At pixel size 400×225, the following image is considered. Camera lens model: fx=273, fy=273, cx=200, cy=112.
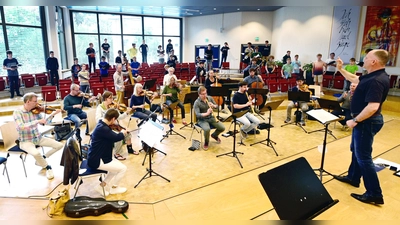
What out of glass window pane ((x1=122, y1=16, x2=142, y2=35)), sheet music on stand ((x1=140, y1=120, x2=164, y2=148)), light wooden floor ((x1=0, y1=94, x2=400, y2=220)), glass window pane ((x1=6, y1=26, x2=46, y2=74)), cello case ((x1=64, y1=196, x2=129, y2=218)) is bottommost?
light wooden floor ((x1=0, y1=94, x2=400, y2=220))

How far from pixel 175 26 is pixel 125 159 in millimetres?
15409

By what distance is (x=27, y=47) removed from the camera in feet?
35.0

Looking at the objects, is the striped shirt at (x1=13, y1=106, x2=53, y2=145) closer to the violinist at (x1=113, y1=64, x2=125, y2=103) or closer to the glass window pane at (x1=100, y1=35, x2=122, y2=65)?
the violinist at (x1=113, y1=64, x2=125, y2=103)

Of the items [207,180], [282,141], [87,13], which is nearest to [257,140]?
[282,141]

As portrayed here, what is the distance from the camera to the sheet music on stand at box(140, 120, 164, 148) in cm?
375

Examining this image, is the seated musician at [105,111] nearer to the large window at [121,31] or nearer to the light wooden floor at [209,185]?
the light wooden floor at [209,185]

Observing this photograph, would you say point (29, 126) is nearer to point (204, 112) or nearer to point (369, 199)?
Result: point (204, 112)

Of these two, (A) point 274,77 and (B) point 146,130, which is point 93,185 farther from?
(A) point 274,77

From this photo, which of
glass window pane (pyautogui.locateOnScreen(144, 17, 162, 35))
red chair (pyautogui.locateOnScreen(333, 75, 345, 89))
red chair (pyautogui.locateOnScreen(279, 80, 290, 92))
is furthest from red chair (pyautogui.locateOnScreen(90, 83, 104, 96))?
glass window pane (pyautogui.locateOnScreen(144, 17, 162, 35))

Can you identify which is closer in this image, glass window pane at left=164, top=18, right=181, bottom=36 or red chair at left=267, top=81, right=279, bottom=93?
red chair at left=267, top=81, right=279, bottom=93

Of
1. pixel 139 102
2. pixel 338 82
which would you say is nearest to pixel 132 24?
pixel 338 82

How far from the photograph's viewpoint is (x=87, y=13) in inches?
596

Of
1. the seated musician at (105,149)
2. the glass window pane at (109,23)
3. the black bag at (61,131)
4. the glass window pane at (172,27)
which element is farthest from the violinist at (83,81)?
the glass window pane at (172,27)

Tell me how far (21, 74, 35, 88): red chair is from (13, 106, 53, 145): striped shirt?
667cm
